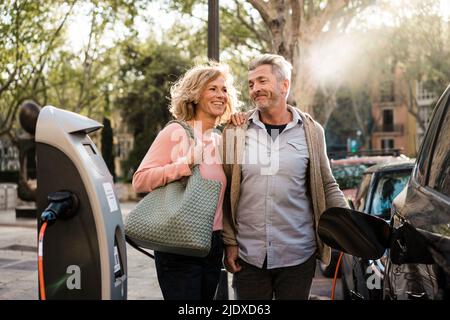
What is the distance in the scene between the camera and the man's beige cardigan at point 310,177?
10.2 ft

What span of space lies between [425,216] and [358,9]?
60.3 feet

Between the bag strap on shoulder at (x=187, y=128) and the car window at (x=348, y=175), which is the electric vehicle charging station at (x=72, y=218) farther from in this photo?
the car window at (x=348, y=175)

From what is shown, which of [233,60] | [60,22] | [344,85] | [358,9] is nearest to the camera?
[358,9]

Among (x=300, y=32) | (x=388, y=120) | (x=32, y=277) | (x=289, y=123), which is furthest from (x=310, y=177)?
(x=388, y=120)

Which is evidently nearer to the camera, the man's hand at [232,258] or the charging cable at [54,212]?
the charging cable at [54,212]

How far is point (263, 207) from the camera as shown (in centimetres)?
312

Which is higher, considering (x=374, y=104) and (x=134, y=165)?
(x=374, y=104)

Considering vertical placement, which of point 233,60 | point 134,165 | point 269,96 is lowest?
point 134,165

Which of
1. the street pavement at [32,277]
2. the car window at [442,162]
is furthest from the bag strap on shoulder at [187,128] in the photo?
the street pavement at [32,277]

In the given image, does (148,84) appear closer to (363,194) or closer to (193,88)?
(363,194)

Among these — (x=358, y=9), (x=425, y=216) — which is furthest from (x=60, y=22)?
(x=425, y=216)
